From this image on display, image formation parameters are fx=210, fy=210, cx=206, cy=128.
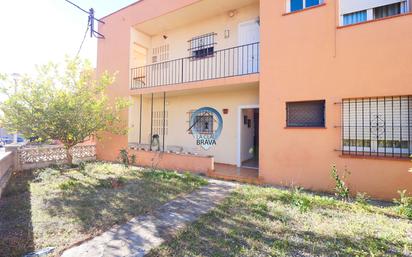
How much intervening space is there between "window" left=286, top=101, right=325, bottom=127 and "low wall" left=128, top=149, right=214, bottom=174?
3.39 m

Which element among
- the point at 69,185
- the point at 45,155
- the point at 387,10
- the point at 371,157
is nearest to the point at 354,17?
the point at 387,10

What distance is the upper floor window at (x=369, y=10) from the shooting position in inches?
241

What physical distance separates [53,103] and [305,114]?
359 inches

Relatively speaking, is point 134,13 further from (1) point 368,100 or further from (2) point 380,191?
(2) point 380,191

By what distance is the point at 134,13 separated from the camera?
1112cm

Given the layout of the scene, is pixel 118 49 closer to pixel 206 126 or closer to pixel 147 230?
pixel 206 126

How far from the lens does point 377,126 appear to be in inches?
231

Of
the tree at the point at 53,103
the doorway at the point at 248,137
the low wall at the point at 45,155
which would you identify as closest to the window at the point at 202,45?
the doorway at the point at 248,137

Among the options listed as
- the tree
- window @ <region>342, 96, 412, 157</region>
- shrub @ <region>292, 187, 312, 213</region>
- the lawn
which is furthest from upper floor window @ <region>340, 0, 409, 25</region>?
the tree

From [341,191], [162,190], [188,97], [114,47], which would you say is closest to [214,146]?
[188,97]

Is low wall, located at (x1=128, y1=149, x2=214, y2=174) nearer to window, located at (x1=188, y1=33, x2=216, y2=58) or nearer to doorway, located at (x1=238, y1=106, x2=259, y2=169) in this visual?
doorway, located at (x1=238, y1=106, x2=259, y2=169)

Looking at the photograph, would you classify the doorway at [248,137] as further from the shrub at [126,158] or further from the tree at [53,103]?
the tree at [53,103]

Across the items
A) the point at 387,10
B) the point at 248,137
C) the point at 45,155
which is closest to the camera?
the point at 387,10

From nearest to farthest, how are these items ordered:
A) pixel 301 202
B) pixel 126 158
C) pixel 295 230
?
1. pixel 295 230
2. pixel 301 202
3. pixel 126 158
